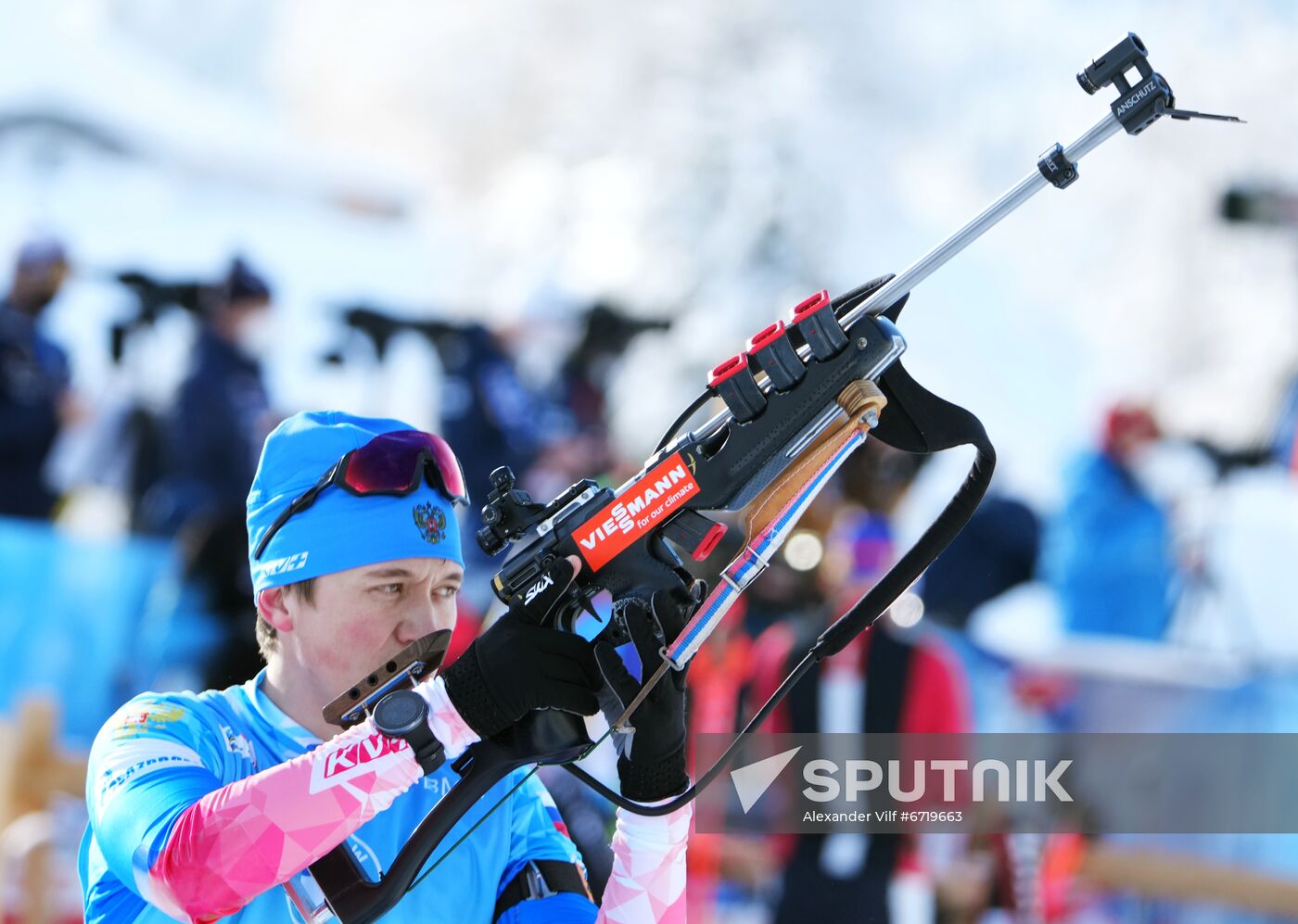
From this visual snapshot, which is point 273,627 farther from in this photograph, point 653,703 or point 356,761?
point 653,703

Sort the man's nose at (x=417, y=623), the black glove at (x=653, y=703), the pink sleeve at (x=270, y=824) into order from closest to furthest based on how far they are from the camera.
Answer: the pink sleeve at (x=270, y=824) < the black glove at (x=653, y=703) < the man's nose at (x=417, y=623)

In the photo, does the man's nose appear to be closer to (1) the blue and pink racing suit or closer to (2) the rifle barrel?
(1) the blue and pink racing suit

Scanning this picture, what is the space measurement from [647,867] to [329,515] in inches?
26.9

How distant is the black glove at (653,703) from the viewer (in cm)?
195

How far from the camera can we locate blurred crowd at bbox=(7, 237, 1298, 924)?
4742 mm

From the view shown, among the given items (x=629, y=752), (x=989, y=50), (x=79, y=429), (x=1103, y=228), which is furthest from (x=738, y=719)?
(x=1103, y=228)

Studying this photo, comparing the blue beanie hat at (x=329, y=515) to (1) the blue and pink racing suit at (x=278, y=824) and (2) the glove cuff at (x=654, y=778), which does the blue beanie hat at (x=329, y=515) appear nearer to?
(1) the blue and pink racing suit at (x=278, y=824)

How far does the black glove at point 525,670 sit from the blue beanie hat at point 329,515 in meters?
0.34

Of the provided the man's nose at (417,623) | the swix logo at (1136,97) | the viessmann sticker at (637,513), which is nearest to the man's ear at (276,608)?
the man's nose at (417,623)

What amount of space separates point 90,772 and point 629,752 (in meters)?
0.74

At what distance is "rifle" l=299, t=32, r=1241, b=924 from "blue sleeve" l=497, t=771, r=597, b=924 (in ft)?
0.81

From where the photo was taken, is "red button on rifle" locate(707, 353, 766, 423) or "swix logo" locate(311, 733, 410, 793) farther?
"red button on rifle" locate(707, 353, 766, 423)
